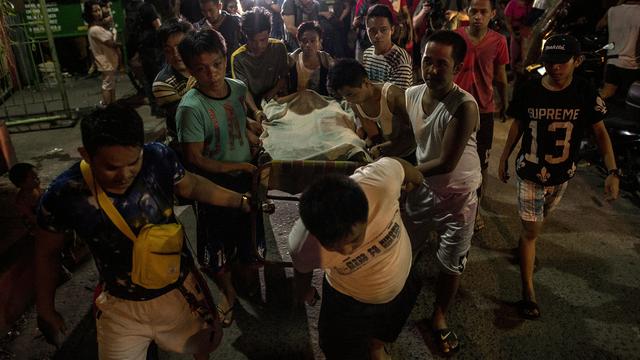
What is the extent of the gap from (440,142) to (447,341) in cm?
131

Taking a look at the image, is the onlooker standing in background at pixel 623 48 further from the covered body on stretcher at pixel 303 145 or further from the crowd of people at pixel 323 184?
the covered body on stretcher at pixel 303 145

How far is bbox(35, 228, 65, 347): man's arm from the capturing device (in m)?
1.89

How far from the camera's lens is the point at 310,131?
3.27m

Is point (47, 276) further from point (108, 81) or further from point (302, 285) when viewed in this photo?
point (108, 81)

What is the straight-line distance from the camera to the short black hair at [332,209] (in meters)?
1.78

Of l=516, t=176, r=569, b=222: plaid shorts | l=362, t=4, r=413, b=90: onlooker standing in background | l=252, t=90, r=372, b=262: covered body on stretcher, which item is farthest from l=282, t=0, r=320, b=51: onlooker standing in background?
l=516, t=176, r=569, b=222: plaid shorts

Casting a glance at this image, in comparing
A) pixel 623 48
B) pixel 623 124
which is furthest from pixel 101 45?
pixel 623 48

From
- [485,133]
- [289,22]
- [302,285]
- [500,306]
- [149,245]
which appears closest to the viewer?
[149,245]

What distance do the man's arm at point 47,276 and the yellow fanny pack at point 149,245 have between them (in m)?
0.28

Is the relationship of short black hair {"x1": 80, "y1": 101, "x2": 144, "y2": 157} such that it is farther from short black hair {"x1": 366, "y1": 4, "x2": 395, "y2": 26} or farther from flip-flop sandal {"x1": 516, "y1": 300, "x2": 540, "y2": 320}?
short black hair {"x1": 366, "y1": 4, "x2": 395, "y2": 26}

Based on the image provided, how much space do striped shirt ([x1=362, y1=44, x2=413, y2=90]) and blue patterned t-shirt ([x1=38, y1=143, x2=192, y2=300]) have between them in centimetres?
248

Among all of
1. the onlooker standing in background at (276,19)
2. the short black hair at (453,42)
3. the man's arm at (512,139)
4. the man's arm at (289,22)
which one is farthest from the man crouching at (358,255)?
the onlooker standing in background at (276,19)

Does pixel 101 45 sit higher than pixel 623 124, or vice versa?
pixel 101 45

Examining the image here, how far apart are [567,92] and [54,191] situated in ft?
9.90
